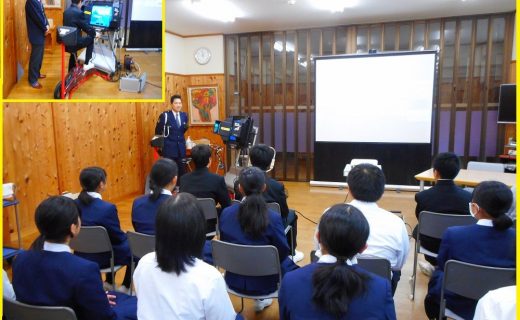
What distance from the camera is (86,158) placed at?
488 centimetres

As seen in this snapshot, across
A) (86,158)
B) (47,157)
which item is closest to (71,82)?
(47,157)

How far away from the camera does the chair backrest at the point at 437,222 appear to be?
2385mm

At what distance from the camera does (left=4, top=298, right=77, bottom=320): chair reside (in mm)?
1331

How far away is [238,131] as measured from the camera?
516 centimetres

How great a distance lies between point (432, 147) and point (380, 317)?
17.0 ft

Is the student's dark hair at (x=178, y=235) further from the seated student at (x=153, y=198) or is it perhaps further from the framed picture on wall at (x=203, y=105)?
the framed picture on wall at (x=203, y=105)

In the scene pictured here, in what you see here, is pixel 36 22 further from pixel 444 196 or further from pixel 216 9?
pixel 216 9

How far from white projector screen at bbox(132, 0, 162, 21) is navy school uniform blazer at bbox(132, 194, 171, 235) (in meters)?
1.05

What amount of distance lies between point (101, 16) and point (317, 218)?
3.36m

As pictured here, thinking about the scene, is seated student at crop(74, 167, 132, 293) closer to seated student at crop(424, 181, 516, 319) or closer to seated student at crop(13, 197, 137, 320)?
seated student at crop(13, 197, 137, 320)

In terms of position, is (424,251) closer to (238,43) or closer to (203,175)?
(203,175)

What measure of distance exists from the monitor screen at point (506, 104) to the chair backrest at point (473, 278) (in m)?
4.24

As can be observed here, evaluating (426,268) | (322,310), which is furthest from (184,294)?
(426,268)

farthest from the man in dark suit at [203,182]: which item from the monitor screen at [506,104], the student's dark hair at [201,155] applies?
the monitor screen at [506,104]
